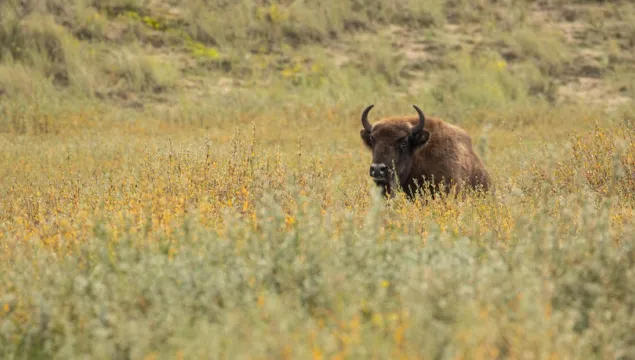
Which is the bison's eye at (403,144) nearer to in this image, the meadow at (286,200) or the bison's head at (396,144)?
the bison's head at (396,144)

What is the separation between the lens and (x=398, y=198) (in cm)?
798

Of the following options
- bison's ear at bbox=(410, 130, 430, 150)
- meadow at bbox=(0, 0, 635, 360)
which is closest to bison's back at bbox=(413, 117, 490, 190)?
bison's ear at bbox=(410, 130, 430, 150)

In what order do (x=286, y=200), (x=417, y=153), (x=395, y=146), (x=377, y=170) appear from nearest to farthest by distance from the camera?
(x=286, y=200) < (x=377, y=170) < (x=395, y=146) < (x=417, y=153)

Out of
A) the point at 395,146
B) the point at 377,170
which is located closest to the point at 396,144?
the point at 395,146

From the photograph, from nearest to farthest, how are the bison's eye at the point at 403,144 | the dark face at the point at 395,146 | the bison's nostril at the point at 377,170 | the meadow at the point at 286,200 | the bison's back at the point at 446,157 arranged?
the meadow at the point at 286,200 → the bison's nostril at the point at 377,170 → the dark face at the point at 395,146 → the bison's eye at the point at 403,144 → the bison's back at the point at 446,157

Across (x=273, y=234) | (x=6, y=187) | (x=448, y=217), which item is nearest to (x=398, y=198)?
(x=448, y=217)

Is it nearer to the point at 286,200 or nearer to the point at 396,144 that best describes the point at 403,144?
the point at 396,144

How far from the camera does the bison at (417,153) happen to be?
350 inches

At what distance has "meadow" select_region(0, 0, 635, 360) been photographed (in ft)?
12.4

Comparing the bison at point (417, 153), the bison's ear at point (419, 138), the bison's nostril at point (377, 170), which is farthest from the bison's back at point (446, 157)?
the bison's nostril at point (377, 170)

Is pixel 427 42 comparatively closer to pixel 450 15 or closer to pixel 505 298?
pixel 450 15

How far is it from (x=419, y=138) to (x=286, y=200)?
2.57 meters

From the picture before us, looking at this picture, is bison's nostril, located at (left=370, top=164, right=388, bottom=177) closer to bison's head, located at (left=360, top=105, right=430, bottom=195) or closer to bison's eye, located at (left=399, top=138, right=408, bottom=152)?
bison's head, located at (left=360, top=105, right=430, bottom=195)

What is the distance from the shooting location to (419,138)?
9.04 meters
